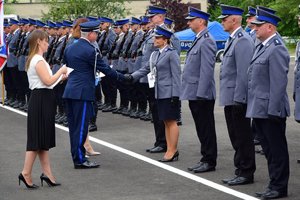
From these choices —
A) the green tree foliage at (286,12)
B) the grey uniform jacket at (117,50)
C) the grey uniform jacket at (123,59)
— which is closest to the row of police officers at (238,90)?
the grey uniform jacket at (123,59)

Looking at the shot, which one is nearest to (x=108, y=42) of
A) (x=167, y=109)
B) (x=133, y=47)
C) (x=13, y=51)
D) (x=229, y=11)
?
(x=133, y=47)

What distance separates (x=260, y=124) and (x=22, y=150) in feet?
16.7

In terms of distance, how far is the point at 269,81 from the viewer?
924 cm

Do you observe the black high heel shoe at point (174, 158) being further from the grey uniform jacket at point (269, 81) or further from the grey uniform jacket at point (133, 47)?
the grey uniform jacket at point (133, 47)

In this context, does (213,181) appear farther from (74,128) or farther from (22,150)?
(22,150)

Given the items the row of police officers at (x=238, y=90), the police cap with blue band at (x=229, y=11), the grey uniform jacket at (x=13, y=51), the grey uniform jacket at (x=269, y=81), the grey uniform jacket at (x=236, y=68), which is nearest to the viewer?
the grey uniform jacket at (x=269, y=81)

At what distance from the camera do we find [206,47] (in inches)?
432

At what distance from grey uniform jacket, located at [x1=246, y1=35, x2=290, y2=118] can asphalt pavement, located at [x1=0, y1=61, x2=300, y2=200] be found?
94 centimetres

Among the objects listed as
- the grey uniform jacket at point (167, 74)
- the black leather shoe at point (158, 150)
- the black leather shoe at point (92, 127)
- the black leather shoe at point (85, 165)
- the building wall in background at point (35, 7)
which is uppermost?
the grey uniform jacket at point (167, 74)

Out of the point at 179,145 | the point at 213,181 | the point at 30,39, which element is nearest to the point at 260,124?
the point at 213,181

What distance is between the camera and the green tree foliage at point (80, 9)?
45.7 meters

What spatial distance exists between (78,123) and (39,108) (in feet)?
4.45

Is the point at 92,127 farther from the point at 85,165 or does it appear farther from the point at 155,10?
the point at 85,165

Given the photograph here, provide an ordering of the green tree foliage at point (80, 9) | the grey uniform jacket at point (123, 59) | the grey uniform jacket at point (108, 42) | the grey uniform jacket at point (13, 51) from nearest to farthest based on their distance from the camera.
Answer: the grey uniform jacket at point (123, 59) → the grey uniform jacket at point (108, 42) → the grey uniform jacket at point (13, 51) → the green tree foliage at point (80, 9)
